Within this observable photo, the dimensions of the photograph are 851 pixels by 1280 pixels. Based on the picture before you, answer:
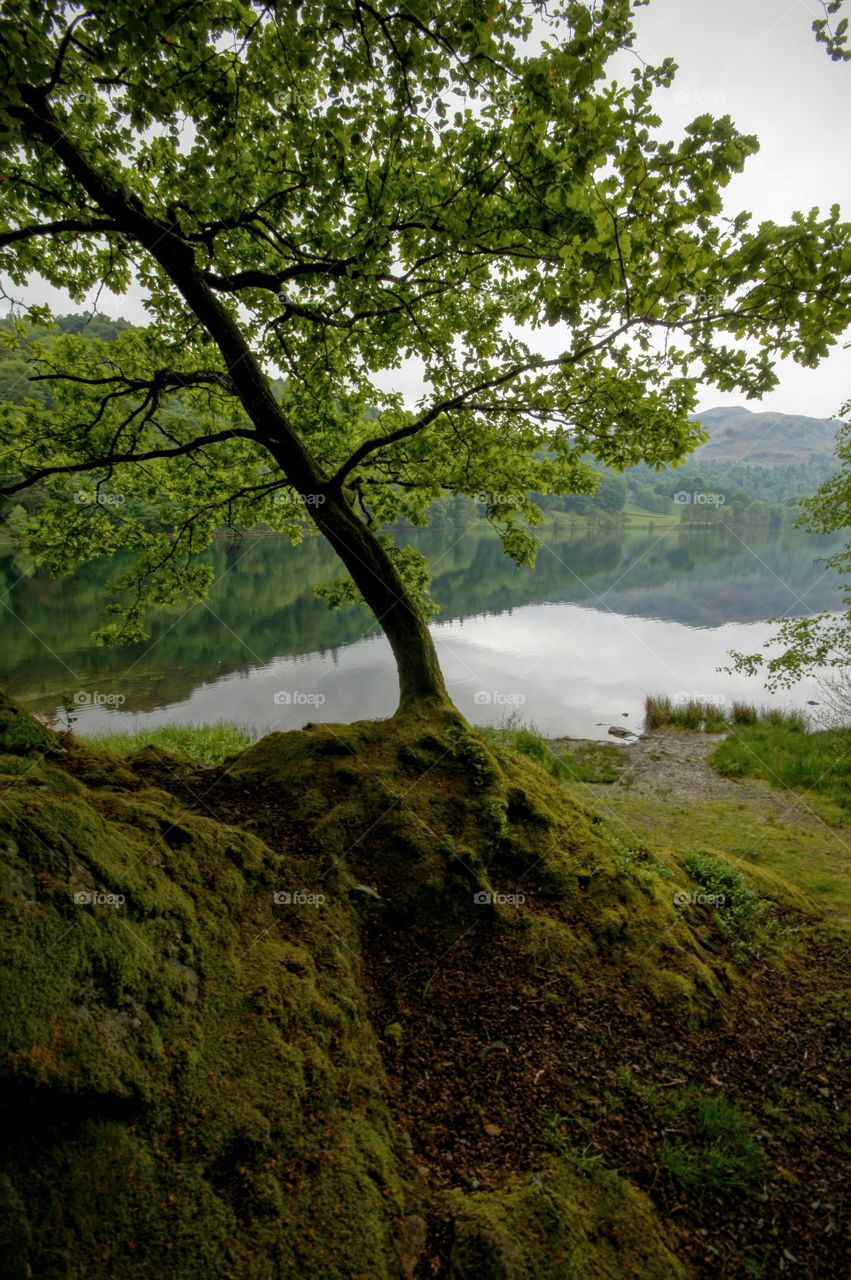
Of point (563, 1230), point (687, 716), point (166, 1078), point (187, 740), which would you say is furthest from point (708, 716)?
point (166, 1078)

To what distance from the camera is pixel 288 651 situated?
31078 mm

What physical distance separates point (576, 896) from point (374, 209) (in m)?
6.76

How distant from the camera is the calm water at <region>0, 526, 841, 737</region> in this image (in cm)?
2228

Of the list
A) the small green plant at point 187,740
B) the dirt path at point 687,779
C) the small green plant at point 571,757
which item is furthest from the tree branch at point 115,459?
the dirt path at point 687,779

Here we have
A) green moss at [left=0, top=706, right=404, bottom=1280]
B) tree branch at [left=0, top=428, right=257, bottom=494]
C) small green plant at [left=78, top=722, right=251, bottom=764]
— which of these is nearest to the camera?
green moss at [left=0, top=706, right=404, bottom=1280]

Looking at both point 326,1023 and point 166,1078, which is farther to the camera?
point 326,1023

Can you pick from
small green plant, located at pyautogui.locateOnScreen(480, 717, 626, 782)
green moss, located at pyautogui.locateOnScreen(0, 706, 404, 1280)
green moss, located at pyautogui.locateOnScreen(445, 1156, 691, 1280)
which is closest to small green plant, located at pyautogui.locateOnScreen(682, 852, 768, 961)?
green moss, located at pyautogui.locateOnScreen(445, 1156, 691, 1280)

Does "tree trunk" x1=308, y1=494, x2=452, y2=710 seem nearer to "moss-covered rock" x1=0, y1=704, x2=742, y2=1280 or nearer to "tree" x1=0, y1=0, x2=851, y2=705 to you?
"tree" x1=0, y1=0, x2=851, y2=705

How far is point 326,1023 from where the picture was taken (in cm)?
343

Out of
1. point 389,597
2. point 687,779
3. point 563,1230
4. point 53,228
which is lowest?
point 687,779

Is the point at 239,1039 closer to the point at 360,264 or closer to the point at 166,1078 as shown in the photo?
the point at 166,1078

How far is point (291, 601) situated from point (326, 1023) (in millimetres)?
45467

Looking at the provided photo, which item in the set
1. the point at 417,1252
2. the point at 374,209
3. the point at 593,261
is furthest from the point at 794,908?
the point at 374,209

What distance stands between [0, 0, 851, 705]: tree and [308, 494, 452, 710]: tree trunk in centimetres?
4
